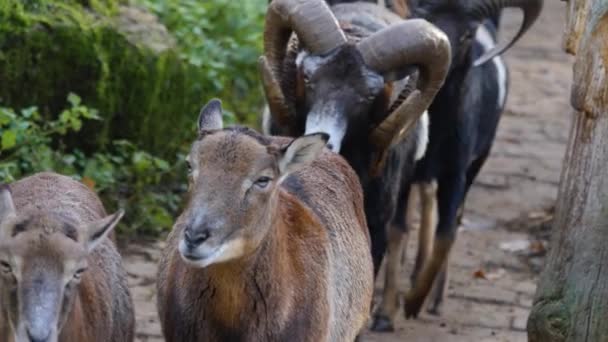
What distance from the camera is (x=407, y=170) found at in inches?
434

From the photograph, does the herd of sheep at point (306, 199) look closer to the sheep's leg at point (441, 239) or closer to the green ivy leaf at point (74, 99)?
the sheep's leg at point (441, 239)

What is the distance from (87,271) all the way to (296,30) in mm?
3062

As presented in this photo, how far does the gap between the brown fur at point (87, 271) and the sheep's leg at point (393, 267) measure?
11.0 feet

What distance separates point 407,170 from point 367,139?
759 millimetres

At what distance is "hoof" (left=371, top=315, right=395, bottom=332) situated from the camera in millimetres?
11555

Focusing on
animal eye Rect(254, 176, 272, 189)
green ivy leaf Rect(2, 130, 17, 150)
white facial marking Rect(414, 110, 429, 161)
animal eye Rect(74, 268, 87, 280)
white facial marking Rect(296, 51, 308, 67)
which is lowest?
white facial marking Rect(414, 110, 429, 161)

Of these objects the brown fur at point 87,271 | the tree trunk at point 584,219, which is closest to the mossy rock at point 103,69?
the brown fur at point 87,271

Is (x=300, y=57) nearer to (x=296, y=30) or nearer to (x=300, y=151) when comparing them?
(x=296, y=30)

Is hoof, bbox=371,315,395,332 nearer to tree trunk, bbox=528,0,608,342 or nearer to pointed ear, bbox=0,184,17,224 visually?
tree trunk, bbox=528,0,608,342

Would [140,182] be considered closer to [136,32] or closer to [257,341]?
[136,32]

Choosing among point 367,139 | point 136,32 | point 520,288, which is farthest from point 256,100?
point 367,139

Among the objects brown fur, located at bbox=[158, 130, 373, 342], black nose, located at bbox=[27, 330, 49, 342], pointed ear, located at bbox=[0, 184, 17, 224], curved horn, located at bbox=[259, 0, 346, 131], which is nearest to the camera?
black nose, located at bbox=[27, 330, 49, 342]

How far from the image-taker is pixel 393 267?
464 inches

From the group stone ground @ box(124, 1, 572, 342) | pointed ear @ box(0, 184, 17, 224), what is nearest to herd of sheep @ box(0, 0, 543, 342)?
pointed ear @ box(0, 184, 17, 224)
